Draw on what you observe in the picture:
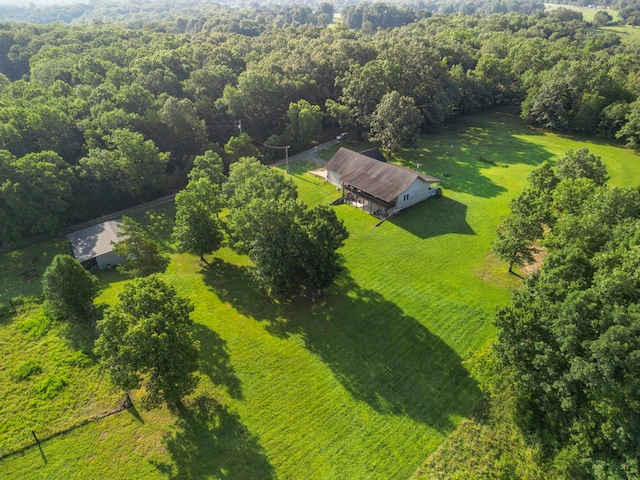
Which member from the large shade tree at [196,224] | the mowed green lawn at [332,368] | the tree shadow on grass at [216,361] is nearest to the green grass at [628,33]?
the mowed green lawn at [332,368]

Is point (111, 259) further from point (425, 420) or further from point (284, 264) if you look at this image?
point (425, 420)

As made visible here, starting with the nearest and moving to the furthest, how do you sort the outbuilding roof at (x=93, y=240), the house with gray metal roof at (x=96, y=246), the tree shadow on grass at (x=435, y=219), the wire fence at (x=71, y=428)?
the wire fence at (x=71, y=428)
the house with gray metal roof at (x=96, y=246)
the outbuilding roof at (x=93, y=240)
the tree shadow on grass at (x=435, y=219)

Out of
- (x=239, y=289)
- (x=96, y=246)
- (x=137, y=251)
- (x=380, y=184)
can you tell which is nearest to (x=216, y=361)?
(x=239, y=289)

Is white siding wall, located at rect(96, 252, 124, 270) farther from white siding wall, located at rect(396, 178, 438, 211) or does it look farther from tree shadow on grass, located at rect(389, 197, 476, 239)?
white siding wall, located at rect(396, 178, 438, 211)

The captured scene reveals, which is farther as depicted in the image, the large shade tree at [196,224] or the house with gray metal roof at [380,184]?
the house with gray metal roof at [380,184]

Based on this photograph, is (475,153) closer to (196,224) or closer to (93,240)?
(196,224)

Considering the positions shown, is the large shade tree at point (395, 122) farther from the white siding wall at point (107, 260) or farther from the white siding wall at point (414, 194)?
the white siding wall at point (107, 260)
